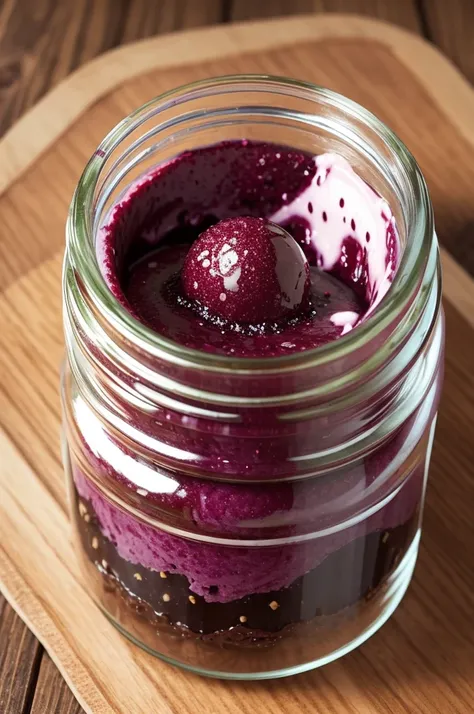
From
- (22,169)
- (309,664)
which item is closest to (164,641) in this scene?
(309,664)

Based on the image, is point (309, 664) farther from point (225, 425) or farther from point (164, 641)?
point (225, 425)

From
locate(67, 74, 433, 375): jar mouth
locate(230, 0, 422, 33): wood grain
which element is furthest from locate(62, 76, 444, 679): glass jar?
locate(230, 0, 422, 33): wood grain

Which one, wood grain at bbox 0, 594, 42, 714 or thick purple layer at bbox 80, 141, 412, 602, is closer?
thick purple layer at bbox 80, 141, 412, 602

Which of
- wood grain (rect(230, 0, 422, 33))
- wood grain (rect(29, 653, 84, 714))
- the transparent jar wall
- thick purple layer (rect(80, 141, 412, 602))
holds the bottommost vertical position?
wood grain (rect(29, 653, 84, 714))

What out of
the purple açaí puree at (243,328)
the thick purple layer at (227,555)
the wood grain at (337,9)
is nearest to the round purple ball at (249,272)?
the purple açaí puree at (243,328)

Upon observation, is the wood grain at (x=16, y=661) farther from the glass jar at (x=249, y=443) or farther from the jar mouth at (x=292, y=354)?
the jar mouth at (x=292, y=354)

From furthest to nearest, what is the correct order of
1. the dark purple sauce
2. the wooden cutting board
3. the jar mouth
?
the wooden cutting board < the dark purple sauce < the jar mouth

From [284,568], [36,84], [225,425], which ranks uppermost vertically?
[36,84]

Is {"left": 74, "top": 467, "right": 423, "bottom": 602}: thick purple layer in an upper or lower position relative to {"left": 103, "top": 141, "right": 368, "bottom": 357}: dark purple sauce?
lower

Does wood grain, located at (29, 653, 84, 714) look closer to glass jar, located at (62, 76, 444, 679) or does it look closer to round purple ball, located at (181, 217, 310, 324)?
glass jar, located at (62, 76, 444, 679)
